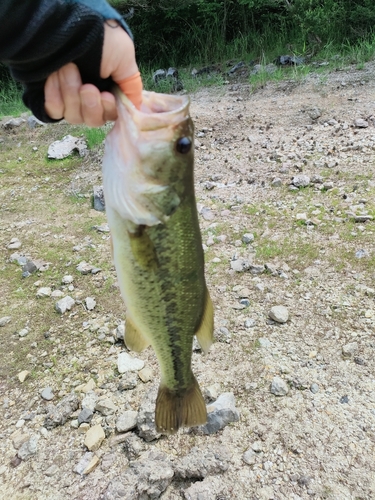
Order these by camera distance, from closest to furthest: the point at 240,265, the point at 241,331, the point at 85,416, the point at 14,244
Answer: the point at 85,416
the point at 241,331
the point at 240,265
the point at 14,244

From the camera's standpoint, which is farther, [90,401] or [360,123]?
[360,123]

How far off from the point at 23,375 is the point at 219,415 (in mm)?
1529

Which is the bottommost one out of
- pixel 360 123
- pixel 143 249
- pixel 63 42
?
pixel 360 123

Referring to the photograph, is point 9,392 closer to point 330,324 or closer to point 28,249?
point 28,249

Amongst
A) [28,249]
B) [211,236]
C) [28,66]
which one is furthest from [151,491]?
[28,249]

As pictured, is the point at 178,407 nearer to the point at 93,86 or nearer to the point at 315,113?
the point at 93,86

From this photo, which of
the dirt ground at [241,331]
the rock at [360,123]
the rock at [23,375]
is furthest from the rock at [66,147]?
the rock at [23,375]

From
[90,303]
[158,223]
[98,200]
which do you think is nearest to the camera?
[158,223]

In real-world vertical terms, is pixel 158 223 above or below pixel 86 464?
above

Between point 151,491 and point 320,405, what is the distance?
3.94 ft

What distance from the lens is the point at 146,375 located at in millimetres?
3275

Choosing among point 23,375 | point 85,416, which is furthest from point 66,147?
point 85,416

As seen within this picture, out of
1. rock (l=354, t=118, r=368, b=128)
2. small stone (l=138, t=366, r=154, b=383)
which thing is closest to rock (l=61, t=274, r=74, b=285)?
small stone (l=138, t=366, r=154, b=383)

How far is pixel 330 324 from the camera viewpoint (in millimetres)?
3574
